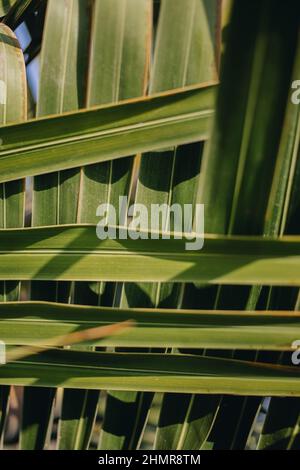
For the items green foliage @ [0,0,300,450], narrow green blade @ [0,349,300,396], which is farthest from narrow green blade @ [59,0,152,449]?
narrow green blade @ [0,349,300,396]

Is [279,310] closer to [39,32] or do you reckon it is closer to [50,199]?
Answer: [50,199]

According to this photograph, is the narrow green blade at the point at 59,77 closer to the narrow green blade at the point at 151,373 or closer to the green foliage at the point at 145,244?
the green foliage at the point at 145,244

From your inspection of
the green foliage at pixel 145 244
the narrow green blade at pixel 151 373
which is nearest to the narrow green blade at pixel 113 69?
the green foliage at pixel 145 244

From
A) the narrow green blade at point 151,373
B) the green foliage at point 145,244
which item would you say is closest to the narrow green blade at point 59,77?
the green foliage at point 145,244

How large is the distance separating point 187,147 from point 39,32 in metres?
0.30

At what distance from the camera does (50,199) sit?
1.88 ft

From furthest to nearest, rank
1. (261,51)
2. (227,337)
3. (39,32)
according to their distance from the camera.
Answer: (39,32) → (227,337) → (261,51)

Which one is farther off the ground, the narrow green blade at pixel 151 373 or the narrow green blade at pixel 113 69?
the narrow green blade at pixel 113 69

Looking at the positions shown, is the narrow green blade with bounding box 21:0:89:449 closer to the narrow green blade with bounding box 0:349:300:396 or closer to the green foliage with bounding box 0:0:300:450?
the green foliage with bounding box 0:0:300:450

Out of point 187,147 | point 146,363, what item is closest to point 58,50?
point 187,147

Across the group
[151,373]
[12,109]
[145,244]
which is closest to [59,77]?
[12,109]

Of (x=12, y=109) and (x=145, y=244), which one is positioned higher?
(x=12, y=109)

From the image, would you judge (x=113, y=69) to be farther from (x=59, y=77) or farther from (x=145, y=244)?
(x=145, y=244)

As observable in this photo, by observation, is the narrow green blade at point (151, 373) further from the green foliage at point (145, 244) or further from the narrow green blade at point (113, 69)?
the narrow green blade at point (113, 69)
